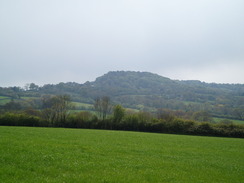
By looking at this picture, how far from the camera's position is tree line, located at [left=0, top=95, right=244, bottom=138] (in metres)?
70.6

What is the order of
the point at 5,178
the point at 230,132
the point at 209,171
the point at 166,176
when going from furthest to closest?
the point at 230,132, the point at 209,171, the point at 166,176, the point at 5,178

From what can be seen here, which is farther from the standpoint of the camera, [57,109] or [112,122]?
[57,109]

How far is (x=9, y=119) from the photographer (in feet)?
252

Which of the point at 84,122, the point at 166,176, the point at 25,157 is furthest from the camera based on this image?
the point at 84,122

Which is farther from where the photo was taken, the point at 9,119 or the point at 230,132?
the point at 9,119

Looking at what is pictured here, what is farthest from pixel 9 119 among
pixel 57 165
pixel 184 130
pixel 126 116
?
pixel 57 165

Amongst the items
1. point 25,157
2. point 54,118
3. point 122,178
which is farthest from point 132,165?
point 54,118

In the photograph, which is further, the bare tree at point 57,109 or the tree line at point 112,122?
the bare tree at point 57,109

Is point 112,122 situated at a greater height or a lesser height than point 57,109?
lesser

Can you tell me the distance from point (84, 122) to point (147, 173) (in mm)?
75589

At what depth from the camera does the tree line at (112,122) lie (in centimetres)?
7056

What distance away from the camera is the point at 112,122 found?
87500mm

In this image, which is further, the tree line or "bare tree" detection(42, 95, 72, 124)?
"bare tree" detection(42, 95, 72, 124)

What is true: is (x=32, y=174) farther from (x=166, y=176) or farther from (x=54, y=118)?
(x=54, y=118)
